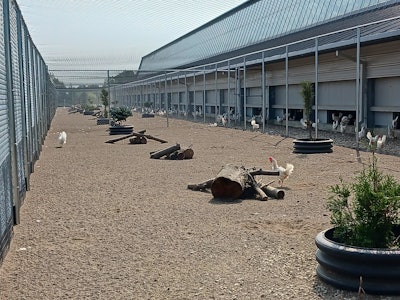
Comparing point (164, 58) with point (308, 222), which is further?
point (164, 58)

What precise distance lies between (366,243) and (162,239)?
2.61m

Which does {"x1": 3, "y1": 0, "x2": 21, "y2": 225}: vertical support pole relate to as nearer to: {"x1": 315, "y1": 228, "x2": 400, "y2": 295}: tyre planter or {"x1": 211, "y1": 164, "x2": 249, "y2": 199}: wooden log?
{"x1": 211, "y1": 164, "x2": 249, "y2": 199}: wooden log

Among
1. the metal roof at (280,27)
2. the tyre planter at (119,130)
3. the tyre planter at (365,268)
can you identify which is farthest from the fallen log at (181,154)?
the tyre planter at (119,130)

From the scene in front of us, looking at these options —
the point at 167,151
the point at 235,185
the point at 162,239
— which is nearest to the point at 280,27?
the point at 167,151

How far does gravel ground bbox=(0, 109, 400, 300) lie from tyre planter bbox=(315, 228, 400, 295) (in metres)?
0.09

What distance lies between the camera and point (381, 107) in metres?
21.3

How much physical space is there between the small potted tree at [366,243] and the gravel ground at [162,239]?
13 centimetres

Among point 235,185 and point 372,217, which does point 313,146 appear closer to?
point 235,185

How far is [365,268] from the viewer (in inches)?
179

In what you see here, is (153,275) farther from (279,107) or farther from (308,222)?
(279,107)

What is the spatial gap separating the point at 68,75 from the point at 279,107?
1918 cm

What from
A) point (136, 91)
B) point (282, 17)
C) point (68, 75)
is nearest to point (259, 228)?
point (282, 17)

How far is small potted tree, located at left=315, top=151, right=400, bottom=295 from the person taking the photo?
14.8ft

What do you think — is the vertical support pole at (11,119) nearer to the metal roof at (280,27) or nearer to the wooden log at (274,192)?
the wooden log at (274,192)
